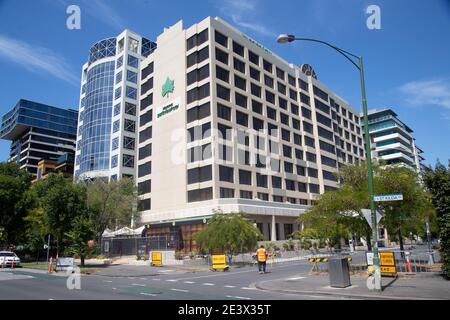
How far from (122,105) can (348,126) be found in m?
53.5

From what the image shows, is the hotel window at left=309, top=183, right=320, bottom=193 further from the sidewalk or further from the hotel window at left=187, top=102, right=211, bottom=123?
the sidewalk

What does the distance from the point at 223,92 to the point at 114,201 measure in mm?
22678

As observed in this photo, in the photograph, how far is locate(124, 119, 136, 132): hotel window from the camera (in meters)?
76.2

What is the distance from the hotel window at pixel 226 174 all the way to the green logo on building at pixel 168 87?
15473mm

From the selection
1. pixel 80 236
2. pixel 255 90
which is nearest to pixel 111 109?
pixel 255 90

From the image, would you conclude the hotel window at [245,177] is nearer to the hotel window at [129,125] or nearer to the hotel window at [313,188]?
the hotel window at [313,188]

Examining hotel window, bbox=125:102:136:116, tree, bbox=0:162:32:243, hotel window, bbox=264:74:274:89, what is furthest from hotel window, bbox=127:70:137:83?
tree, bbox=0:162:32:243

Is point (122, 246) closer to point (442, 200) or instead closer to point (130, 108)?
point (442, 200)

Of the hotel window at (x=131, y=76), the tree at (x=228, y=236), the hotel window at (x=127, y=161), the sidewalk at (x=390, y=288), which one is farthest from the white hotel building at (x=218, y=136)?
the sidewalk at (x=390, y=288)

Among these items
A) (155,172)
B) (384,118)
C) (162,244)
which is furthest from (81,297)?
(384,118)

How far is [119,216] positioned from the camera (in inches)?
2143

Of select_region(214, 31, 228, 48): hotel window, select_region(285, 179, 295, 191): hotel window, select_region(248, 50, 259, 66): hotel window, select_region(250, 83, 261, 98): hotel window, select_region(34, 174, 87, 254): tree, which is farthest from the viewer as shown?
select_region(285, 179, 295, 191): hotel window

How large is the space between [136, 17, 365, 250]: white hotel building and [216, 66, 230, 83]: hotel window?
0.51 ft

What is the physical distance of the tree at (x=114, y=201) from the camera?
5281cm
